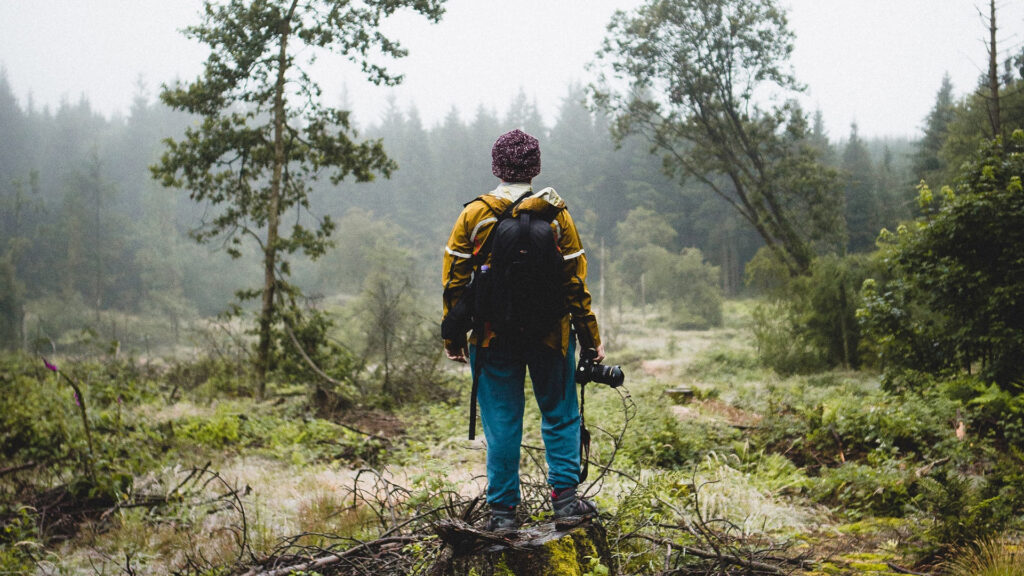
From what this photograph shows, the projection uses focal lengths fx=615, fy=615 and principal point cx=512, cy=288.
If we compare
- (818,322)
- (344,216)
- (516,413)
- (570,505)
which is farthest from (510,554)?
(344,216)

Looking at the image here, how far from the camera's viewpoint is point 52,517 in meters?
5.18

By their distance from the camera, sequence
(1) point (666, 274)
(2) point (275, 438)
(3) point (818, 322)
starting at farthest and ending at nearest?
(1) point (666, 274), (3) point (818, 322), (2) point (275, 438)

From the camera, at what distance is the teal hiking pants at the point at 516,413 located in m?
2.99

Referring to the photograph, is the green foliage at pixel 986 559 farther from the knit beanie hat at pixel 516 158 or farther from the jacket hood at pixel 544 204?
the knit beanie hat at pixel 516 158

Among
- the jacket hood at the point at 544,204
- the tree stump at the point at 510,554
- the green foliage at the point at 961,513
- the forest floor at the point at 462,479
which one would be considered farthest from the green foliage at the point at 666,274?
the tree stump at the point at 510,554

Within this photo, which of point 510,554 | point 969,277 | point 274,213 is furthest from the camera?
point 274,213

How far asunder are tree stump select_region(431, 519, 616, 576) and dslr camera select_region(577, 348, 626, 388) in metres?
0.76

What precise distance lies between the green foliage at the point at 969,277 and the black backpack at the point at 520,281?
5170 millimetres

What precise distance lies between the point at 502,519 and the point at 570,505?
339 mm

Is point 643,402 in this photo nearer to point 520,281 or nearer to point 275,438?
point 275,438

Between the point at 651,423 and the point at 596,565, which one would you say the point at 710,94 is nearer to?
the point at 651,423

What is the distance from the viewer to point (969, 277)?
6527mm

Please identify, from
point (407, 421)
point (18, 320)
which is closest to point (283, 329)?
point (407, 421)

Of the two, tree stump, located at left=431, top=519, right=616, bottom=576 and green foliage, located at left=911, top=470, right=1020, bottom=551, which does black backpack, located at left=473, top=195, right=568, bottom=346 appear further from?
green foliage, located at left=911, top=470, right=1020, bottom=551
